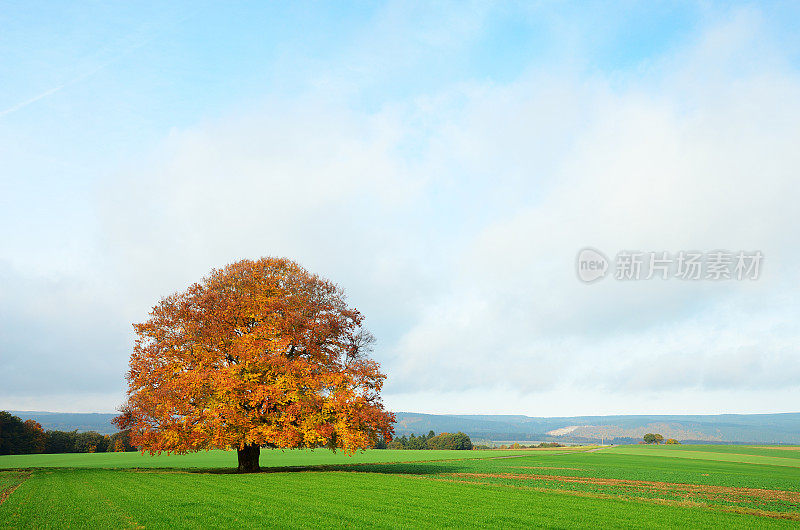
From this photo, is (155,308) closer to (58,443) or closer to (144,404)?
A: (144,404)

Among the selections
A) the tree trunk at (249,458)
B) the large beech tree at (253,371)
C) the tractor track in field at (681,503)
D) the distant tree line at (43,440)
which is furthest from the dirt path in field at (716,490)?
the distant tree line at (43,440)

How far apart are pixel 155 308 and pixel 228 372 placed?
32.6ft

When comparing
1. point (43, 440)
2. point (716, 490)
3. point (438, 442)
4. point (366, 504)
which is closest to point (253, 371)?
point (366, 504)

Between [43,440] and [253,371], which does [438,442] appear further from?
[253,371]

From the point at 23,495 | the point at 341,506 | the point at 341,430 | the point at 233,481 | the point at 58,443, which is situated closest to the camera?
the point at 341,506

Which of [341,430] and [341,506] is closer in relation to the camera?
[341,506]

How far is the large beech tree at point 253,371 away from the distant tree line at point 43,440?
64.9 meters

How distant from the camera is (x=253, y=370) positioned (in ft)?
122

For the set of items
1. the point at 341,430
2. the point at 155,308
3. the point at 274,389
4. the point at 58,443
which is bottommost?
the point at 58,443

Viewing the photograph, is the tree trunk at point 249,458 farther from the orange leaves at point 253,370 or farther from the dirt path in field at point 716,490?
the dirt path in field at point 716,490

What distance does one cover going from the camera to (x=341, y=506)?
73.3ft

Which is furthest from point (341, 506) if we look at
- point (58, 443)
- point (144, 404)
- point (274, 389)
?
point (58, 443)

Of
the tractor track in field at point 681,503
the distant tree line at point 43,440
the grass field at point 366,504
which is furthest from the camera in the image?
the distant tree line at point 43,440

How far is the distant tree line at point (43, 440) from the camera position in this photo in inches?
3964
